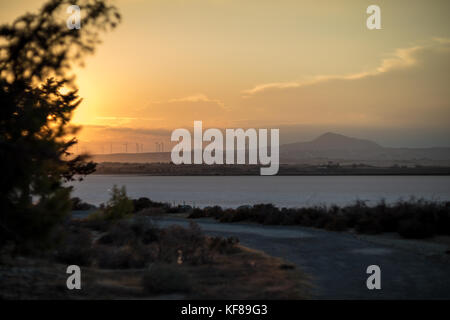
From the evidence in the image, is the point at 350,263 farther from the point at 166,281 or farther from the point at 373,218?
the point at 373,218

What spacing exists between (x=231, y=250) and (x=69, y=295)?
23.2 feet

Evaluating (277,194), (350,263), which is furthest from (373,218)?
(277,194)

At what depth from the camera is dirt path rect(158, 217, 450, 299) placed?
1051cm

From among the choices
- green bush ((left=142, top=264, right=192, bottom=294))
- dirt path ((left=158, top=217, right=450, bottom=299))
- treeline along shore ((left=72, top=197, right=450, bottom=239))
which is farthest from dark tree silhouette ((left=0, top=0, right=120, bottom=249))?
treeline along shore ((left=72, top=197, right=450, bottom=239))

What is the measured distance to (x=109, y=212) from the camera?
704 inches

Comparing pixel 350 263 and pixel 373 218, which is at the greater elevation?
pixel 373 218

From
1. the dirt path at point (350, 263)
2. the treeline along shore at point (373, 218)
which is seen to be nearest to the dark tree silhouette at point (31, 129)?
the dirt path at point (350, 263)

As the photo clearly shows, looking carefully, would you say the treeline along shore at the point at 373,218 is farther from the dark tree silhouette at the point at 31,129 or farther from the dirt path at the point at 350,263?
the dark tree silhouette at the point at 31,129

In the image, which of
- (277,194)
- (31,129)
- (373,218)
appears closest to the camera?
(31,129)

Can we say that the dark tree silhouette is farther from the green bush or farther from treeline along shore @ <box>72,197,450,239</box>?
treeline along shore @ <box>72,197,450,239</box>

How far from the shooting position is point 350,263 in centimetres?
1402

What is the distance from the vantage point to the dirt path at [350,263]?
10508 millimetres
